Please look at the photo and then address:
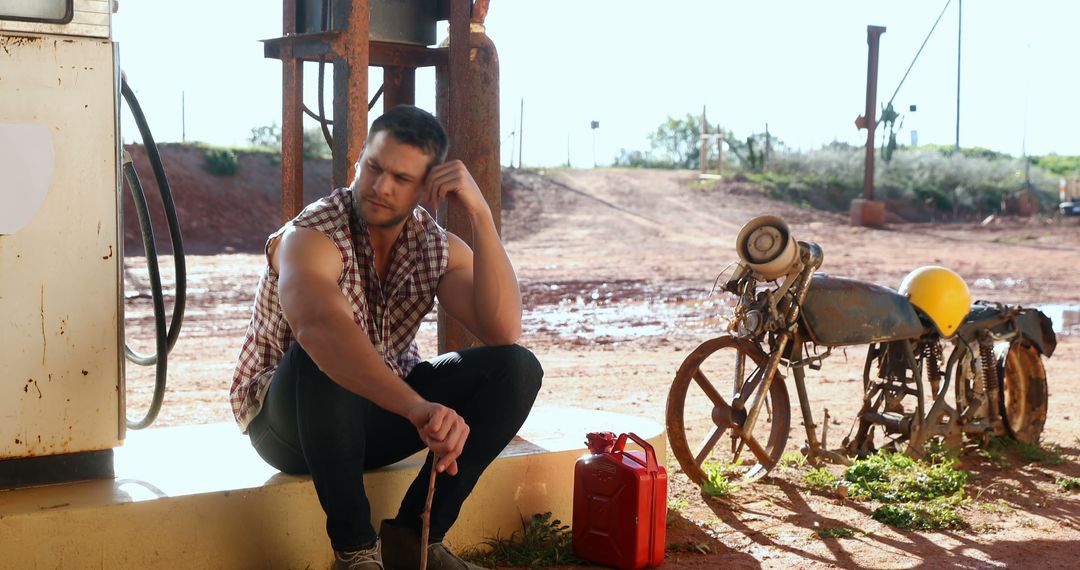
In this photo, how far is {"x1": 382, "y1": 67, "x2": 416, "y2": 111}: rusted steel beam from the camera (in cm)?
516

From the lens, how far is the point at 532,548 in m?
4.10

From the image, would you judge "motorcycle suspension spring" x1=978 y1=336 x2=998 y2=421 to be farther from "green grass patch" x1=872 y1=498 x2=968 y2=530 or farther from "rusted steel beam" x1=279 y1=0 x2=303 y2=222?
"rusted steel beam" x1=279 y1=0 x2=303 y2=222

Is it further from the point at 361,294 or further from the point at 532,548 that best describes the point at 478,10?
the point at 532,548

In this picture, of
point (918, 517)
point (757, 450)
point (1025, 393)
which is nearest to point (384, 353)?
point (757, 450)

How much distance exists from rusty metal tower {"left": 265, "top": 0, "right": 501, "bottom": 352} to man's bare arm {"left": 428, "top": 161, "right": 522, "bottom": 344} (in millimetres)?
1066

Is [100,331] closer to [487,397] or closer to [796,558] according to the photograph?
[487,397]

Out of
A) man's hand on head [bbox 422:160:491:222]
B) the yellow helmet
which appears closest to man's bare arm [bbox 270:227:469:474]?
man's hand on head [bbox 422:160:491:222]

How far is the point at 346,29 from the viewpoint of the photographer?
4531 mm

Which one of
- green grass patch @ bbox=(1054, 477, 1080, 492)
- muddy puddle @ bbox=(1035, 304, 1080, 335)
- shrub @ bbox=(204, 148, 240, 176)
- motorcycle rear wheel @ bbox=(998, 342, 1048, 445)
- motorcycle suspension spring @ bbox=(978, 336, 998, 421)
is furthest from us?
shrub @ bbox=(204, 148, 240, 176)

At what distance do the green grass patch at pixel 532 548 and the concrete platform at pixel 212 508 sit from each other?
36mm

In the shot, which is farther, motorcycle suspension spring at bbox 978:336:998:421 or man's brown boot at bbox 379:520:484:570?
motorcycle suspension spring at bbox 978:336:998:421

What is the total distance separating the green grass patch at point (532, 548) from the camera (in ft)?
13.3

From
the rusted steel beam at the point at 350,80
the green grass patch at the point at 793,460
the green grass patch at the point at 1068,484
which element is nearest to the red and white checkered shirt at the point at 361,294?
the rusted steel beam at the point at 350,80

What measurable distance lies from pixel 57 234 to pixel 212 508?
899 mm
